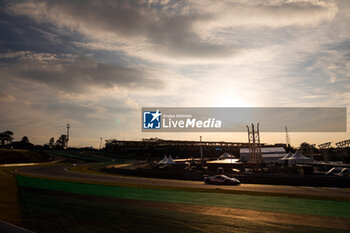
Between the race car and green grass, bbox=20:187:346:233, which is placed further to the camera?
the race car

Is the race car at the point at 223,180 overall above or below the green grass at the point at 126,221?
below

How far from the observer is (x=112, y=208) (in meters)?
14.2

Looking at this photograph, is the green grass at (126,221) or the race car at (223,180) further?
the race car at (223,180)

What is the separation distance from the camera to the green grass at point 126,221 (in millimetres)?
10281

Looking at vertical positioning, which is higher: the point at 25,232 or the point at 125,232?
the point at 25,232

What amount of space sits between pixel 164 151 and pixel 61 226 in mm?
146772

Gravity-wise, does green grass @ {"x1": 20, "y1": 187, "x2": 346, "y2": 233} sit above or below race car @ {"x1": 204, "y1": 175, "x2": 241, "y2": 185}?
Result: above

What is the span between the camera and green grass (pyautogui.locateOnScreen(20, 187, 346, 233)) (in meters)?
10.3

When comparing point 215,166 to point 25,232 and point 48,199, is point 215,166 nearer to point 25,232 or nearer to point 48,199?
point 48,199

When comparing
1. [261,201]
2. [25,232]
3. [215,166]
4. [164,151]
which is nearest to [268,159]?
[215,166]

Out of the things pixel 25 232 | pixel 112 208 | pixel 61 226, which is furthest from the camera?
pixel 112 208

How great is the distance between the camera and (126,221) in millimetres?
11469

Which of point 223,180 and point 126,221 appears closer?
point 126,221

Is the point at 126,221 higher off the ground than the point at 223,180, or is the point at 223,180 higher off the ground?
the point at 126,221
